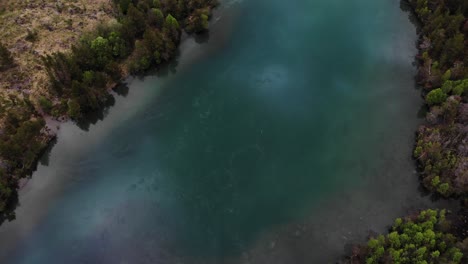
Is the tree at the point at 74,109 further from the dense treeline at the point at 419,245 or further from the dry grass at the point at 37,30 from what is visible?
the dense treeline at the point at 419,245

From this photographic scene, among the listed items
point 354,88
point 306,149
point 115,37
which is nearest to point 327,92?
point 354,88

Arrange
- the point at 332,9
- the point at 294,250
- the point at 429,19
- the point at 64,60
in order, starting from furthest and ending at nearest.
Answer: the point at 332,9 < the point at 429,19 < the point at 64,60 < the point at 294,250

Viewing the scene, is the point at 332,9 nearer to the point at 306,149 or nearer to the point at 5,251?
the point at 306,149

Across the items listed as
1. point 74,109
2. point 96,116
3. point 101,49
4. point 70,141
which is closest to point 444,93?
point 96,116

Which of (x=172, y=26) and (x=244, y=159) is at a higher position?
(x=172, y=26)

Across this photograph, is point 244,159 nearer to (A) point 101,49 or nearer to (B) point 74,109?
(B) point 74,109

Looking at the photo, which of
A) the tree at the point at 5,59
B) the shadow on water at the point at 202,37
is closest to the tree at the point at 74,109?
the tree at the point at 5,59
